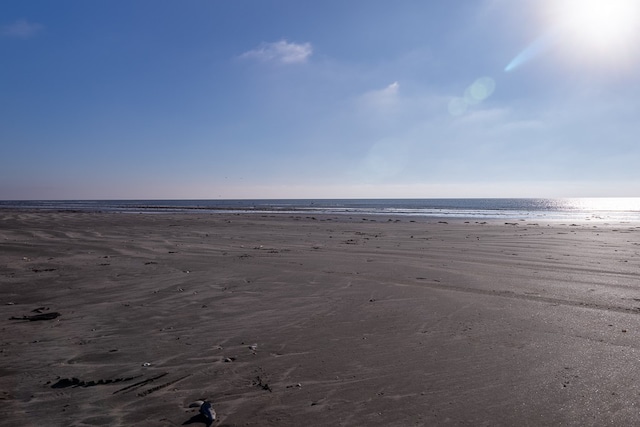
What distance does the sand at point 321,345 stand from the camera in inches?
147

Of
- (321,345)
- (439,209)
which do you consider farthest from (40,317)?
(439,209)

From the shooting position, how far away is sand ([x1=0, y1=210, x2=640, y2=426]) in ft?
12.3

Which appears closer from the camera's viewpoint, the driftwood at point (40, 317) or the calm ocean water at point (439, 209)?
the driftwood at point (40, 317)

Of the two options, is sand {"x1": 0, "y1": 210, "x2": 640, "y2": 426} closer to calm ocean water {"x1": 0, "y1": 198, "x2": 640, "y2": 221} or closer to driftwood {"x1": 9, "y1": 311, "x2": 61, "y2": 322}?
driftwood {"x1": 9, "y1": 311, "x2": 61, "y2": 322}

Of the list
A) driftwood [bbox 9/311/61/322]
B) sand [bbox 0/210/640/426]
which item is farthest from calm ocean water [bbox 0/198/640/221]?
driftwood [bbox 9/311/61/322]

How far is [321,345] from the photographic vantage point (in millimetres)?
5324

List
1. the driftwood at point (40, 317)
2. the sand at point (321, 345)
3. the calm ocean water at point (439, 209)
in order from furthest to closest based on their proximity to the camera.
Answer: the calm ocean water at point (439, 209) < the driftwood at point (40, 317) < the sand at point (321, 345)

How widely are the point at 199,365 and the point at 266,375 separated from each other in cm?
81

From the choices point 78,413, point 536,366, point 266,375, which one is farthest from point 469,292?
point 78,413

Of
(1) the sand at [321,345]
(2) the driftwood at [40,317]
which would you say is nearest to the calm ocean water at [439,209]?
(1) the sand at [321,345]

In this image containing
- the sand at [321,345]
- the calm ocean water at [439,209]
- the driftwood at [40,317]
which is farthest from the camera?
the calm ocean water at [439,209]

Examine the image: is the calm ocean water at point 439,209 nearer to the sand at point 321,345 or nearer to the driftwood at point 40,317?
the sand at point 321,345

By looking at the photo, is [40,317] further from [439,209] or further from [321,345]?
[439,209]

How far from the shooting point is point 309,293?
8.20 metres
